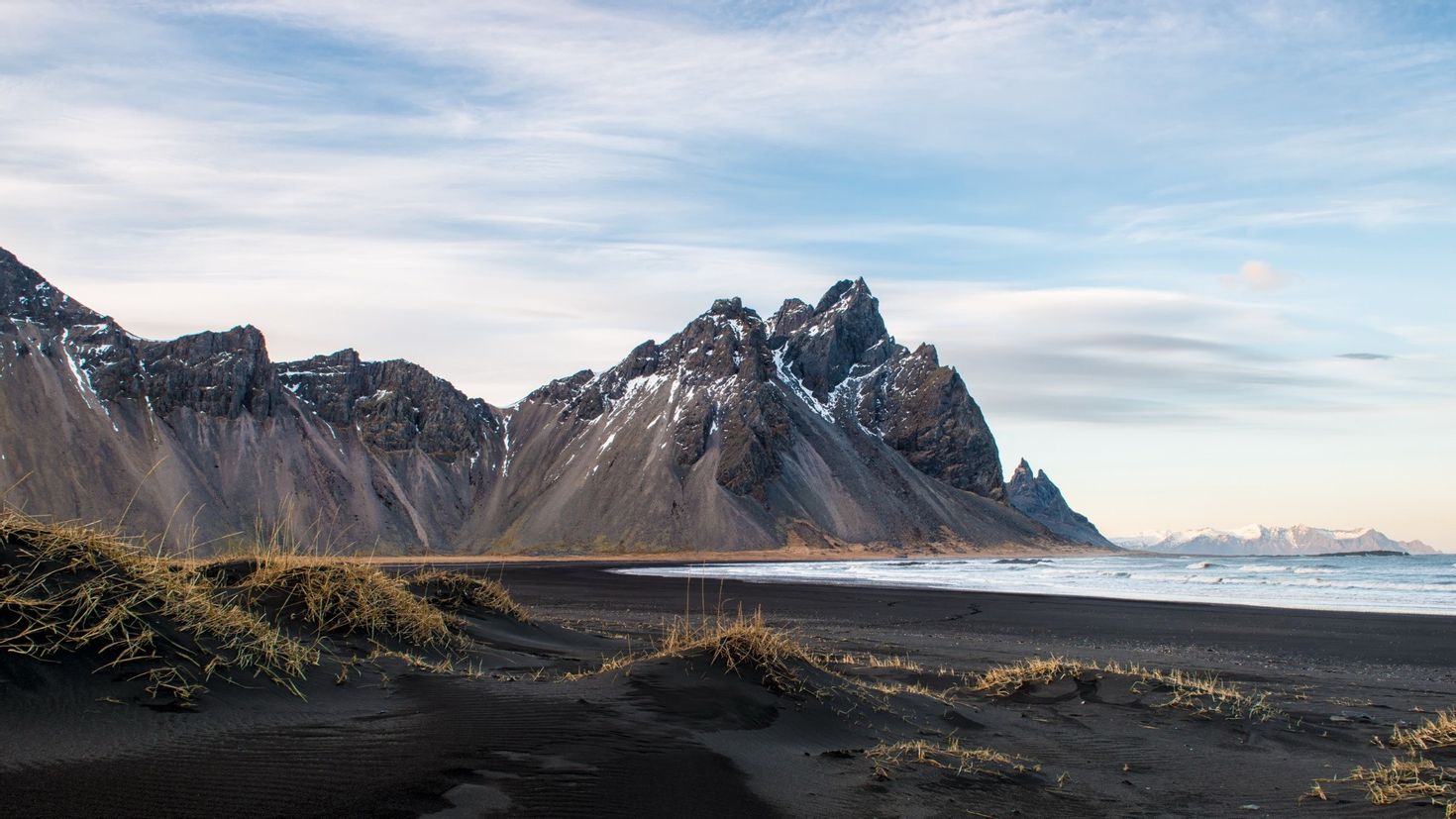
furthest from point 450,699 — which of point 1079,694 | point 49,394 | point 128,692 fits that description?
point 49,394

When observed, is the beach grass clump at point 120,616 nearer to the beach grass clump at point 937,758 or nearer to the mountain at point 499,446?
the beach grass clump at point 937,758

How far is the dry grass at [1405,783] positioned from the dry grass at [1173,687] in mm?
2923

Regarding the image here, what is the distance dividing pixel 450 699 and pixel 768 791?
110 inches

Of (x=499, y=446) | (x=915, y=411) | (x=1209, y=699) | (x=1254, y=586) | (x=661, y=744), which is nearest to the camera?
(x=661, y=744)

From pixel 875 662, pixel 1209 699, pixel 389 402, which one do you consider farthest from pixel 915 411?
pixel 1209 699

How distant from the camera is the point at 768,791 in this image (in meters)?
7.00

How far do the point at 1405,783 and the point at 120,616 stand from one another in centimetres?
986

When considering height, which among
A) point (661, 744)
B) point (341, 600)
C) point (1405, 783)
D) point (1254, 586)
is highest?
point (341, 600)

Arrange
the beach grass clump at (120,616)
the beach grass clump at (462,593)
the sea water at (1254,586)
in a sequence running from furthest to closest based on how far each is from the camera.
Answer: the sea water at (1254,586)
the beach grass clump at (462,593)
the beach grass clump at (120,616)

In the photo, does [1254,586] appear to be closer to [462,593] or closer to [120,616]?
[462,593]

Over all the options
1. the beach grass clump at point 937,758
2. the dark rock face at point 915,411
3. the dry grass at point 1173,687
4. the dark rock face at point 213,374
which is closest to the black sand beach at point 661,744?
the beach grass clump at point 937,758

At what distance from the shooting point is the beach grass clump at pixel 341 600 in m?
10.5

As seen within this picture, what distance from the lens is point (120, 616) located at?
7.09m

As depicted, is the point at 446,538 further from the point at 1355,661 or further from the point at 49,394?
the point at 1355,661
